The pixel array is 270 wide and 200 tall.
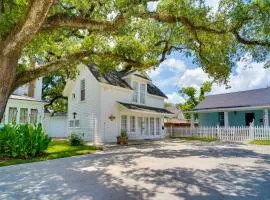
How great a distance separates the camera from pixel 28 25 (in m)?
5.03

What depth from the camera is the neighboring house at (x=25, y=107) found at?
2139cm

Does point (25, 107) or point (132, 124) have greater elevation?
point (25, 107)

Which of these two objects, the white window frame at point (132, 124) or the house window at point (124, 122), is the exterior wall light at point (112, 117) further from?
the white window frame at point (132, 124)

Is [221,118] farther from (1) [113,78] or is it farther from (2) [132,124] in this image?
(1) [113,78]

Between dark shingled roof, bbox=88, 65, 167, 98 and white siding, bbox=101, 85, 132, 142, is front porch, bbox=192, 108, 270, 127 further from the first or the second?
white siding, bbox=101, 85, 132, 142

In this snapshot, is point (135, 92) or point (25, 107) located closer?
point (25, 107)

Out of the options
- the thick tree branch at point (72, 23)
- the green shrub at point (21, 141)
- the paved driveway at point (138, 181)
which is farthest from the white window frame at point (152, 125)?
the thick tree branch at point (72, 23)

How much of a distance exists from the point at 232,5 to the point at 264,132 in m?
13.2

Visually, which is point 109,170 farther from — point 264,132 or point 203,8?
point 264,132

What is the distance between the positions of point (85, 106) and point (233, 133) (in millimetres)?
13315

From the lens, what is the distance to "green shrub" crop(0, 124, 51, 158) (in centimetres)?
1222

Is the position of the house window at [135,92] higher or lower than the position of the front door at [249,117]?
higher

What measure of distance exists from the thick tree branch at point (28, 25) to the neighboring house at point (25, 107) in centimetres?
1729

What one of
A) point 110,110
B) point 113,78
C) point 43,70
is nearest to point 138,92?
point 113,78
